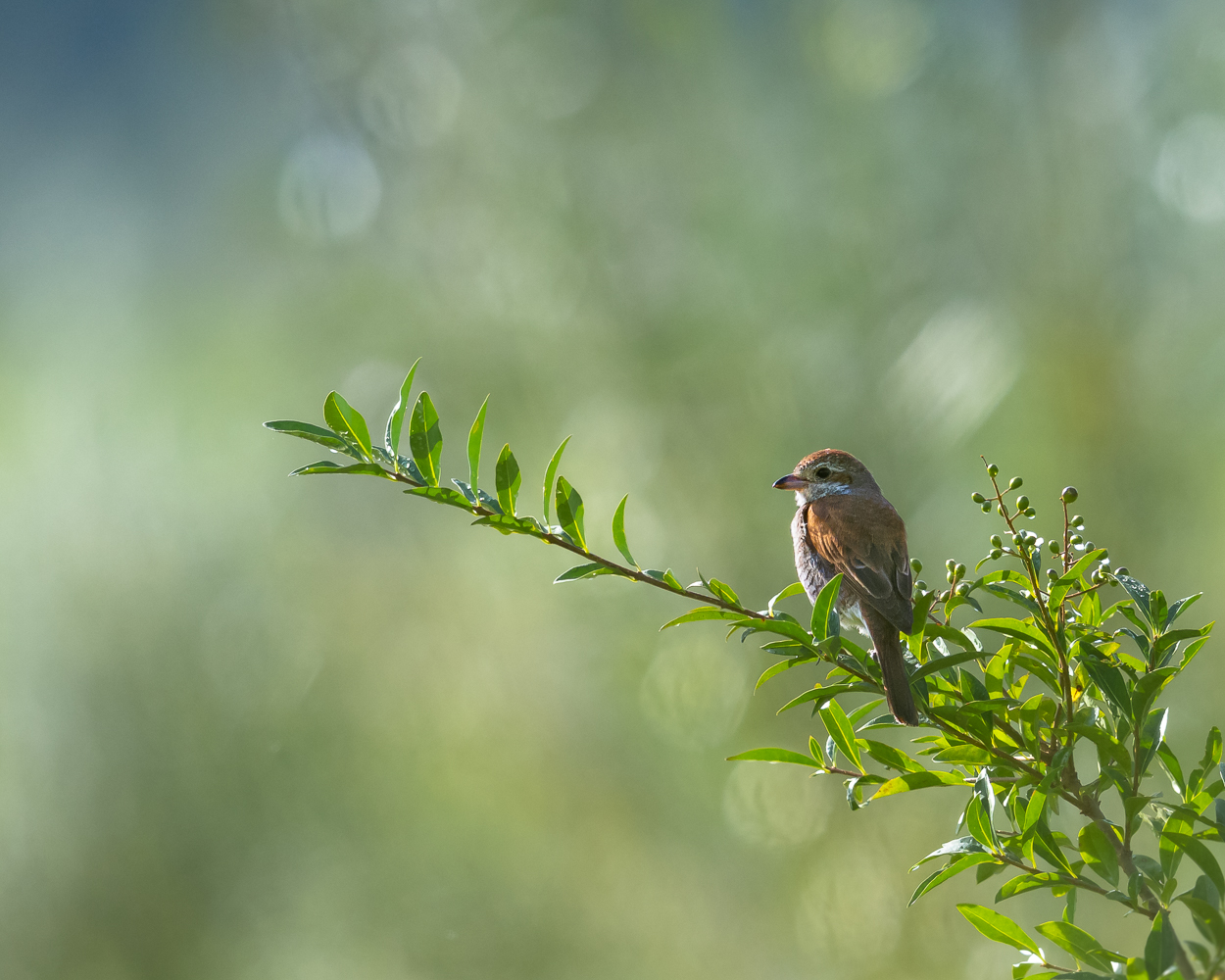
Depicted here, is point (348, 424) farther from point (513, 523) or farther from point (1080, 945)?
point (1080, 945)

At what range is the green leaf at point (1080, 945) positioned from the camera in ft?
1.28

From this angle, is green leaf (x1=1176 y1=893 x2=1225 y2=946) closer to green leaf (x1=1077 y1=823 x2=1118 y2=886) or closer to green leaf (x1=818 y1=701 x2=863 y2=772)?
green leaf (x1=1077 y1=823 x2=1118 y2=886)

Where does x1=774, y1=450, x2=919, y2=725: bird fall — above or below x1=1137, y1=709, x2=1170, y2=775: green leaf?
above

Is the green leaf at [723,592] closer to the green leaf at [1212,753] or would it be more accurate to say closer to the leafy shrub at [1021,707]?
the leafy shrub at [1021,707]

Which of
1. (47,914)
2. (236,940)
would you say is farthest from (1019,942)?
(47,914)

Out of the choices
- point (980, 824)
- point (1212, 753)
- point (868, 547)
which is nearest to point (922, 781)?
point (980, 824)

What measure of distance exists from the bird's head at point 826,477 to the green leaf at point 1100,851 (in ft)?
2.04

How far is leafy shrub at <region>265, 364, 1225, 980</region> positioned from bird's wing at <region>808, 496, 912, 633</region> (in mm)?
275

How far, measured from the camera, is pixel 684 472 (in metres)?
2.57

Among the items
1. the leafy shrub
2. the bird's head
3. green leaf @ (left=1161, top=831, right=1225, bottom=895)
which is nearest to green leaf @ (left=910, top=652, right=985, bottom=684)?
the leafy shrub

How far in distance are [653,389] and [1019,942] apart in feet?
7.31

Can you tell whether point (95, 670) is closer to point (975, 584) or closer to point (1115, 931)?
point (1115, 931)

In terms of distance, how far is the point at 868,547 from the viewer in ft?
2.88

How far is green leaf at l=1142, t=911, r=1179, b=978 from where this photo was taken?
354 mm
